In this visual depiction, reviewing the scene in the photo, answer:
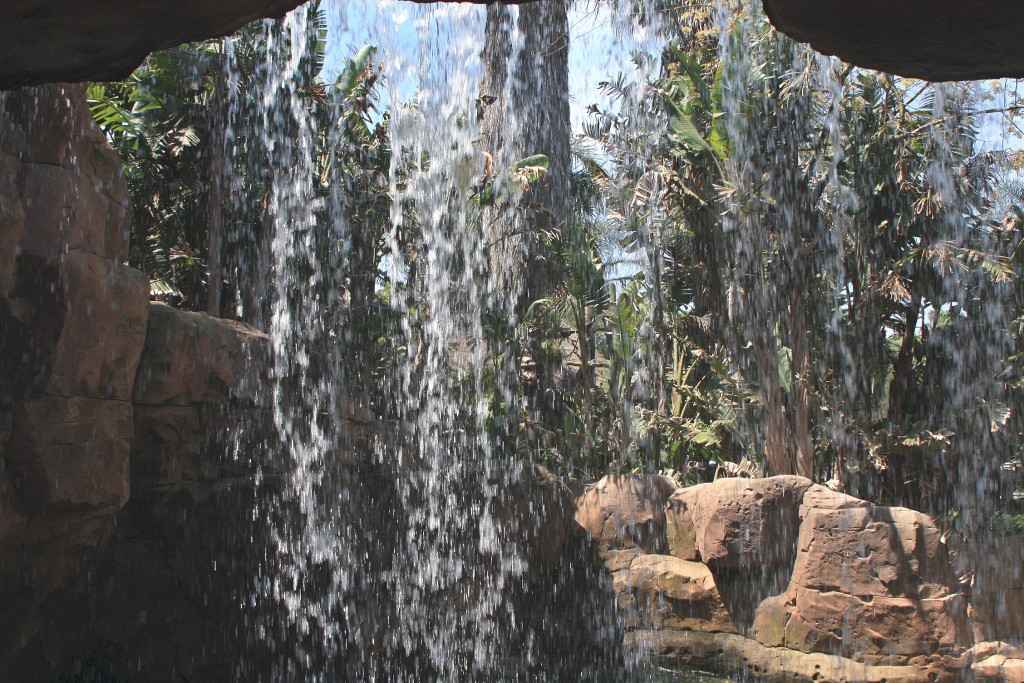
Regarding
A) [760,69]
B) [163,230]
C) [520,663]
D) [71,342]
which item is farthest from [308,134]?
[520,663]

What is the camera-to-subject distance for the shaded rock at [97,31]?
2695 millimetres

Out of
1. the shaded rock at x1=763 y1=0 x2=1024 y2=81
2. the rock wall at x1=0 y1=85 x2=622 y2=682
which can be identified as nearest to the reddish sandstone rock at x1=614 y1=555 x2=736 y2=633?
the rock wall at x1=0 y1=85 x2=622 y2=682

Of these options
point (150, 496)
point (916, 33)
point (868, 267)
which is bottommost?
point (150, 496)

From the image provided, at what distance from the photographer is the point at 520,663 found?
9.47 m

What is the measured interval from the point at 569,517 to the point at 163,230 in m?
8.09

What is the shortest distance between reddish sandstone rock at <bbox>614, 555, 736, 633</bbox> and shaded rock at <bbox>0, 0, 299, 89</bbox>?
8527 mm

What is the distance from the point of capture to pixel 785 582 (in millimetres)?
9625

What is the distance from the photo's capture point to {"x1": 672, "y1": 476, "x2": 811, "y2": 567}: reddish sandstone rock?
959 centimetres

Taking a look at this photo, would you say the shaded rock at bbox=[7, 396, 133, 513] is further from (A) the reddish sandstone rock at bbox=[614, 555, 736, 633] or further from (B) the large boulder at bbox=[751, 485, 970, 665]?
(B) the large boulder at bbox=[751, 485, 970, 665]

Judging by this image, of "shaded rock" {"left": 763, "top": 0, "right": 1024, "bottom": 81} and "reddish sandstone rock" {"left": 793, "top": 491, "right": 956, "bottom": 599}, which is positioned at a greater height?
"shaded rock" {"left": 763, "top": 0, "right": 1024, "bottom": 81}

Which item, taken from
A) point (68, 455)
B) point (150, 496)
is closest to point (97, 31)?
point (68, 455)

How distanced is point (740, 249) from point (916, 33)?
10823 mm

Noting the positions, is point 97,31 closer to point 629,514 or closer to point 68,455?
point 68,455

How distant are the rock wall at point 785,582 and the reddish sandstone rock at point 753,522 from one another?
0.04 feet
